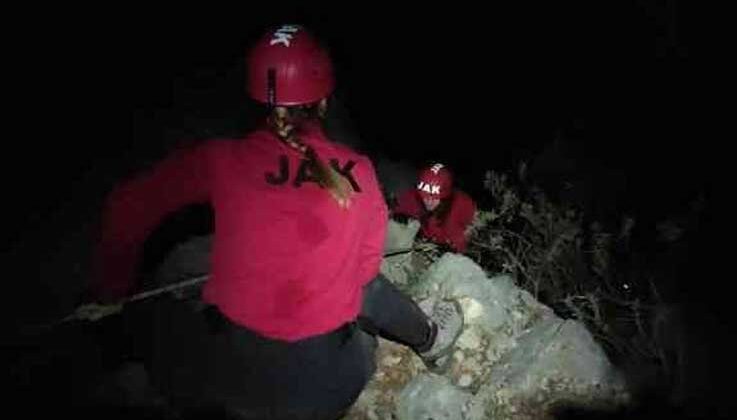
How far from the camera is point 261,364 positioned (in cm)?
271

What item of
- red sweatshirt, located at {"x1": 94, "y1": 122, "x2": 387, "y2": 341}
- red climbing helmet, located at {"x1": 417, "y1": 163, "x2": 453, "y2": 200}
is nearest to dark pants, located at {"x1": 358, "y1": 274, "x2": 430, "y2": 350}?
red sweatshirt, located at {"x1": 94, "y1": 122, "x2": 387, "y2": 341}

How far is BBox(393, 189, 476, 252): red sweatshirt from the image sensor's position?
521 centimetres

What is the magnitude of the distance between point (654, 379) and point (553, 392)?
0.41 m

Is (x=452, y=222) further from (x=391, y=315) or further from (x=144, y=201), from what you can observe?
(x=144, y=201)

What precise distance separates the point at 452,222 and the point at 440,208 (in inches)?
6.7

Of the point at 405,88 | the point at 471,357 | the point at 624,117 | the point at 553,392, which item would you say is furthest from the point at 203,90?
the point at 553,392

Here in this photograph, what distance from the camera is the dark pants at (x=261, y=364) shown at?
2699 mm

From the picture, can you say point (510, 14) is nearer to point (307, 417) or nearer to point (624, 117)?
point (624, 117)

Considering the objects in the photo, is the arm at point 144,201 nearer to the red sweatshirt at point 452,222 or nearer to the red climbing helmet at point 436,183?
the red sweatshirt at point 452,222

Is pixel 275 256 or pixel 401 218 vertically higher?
pixel 275 256

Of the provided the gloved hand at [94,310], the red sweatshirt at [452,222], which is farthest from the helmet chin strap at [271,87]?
the red sweatshirt at [452,222]

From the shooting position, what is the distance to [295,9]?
955cm

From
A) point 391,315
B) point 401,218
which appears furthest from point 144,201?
point 401,218

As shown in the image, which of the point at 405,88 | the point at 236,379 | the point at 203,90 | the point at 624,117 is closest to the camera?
the point at 236,379
